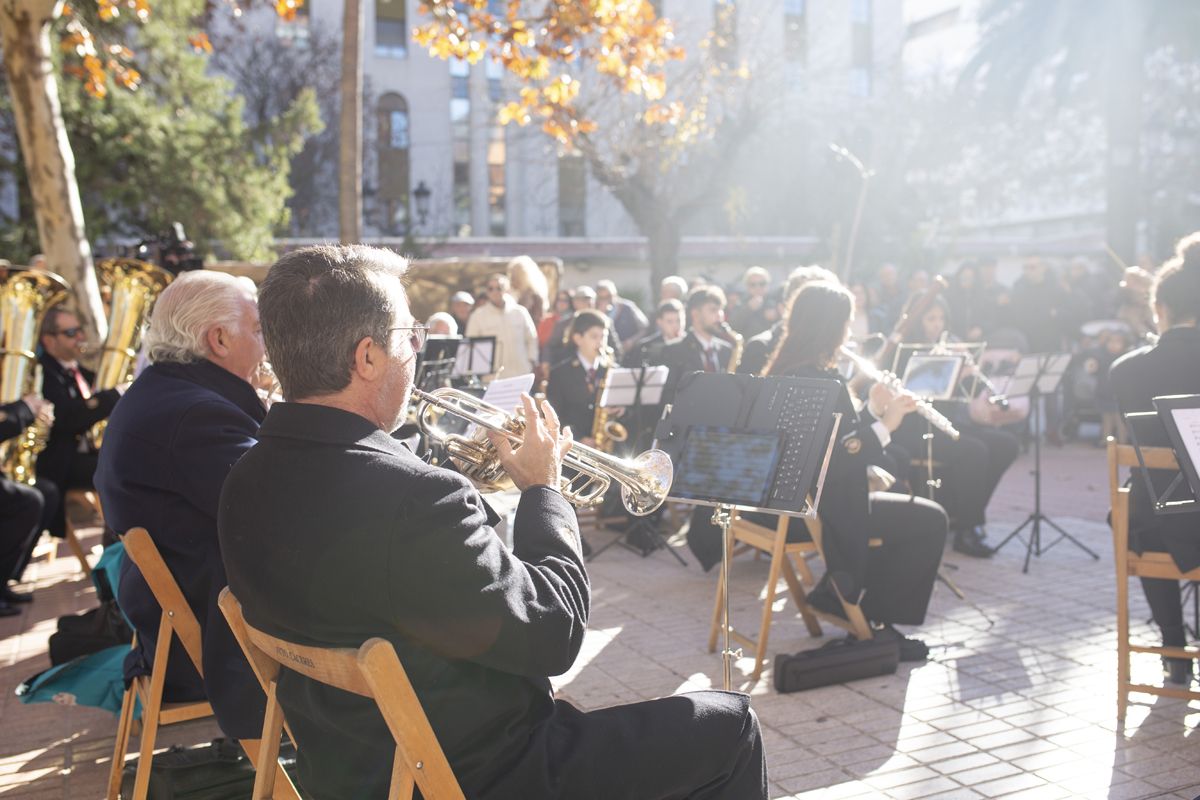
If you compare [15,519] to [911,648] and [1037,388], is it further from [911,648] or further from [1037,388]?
[1037,388]

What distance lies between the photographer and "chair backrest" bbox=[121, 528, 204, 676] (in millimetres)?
3094

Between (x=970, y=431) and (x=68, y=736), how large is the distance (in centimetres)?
599

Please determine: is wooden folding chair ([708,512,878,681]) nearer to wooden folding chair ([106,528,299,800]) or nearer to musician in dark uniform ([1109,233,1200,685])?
musician in dark uniform ([1109,233,1200,685])

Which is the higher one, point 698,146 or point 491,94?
point 491,94

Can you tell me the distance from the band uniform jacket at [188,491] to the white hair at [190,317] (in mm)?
128

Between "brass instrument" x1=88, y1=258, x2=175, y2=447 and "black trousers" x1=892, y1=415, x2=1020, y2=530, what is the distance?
510 cm

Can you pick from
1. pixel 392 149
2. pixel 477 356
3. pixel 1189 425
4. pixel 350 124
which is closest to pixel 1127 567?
pixel 1189 425

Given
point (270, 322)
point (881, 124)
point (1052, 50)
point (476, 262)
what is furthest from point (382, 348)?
point (881, 124)

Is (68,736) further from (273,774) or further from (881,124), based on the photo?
(881,124)

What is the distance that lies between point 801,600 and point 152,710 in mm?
3215

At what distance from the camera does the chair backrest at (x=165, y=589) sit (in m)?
3.09

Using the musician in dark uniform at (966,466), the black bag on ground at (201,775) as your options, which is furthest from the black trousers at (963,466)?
the black bag on ground at (201,775)

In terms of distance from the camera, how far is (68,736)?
4.54 metres

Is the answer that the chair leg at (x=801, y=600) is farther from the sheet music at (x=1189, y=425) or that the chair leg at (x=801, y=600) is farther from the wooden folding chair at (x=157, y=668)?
the wooden folding chair at (x=157, y=668)
